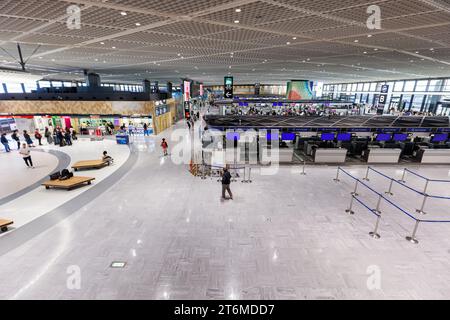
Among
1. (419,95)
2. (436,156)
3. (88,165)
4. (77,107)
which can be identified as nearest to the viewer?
(88,165)

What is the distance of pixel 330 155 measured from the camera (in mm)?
13203

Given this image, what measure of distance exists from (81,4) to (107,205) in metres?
6.20

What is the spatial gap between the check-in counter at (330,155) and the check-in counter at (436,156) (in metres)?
4.57

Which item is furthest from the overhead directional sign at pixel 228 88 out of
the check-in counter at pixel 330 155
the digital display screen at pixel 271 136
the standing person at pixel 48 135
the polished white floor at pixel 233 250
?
the standing person at pixel 48 135

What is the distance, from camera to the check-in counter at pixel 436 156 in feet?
42.5

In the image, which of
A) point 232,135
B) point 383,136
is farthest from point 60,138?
point 383,136

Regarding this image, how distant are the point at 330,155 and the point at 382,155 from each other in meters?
2.99

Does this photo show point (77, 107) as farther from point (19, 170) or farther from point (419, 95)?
point (419, 95)

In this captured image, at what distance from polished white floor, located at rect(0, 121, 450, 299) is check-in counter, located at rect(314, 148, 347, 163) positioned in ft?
14.3

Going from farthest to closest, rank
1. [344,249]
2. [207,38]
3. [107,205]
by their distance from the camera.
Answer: [107,205], [207,38], [344,249]

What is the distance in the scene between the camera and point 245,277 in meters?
4.80

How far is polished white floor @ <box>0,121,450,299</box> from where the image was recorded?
4524mm
